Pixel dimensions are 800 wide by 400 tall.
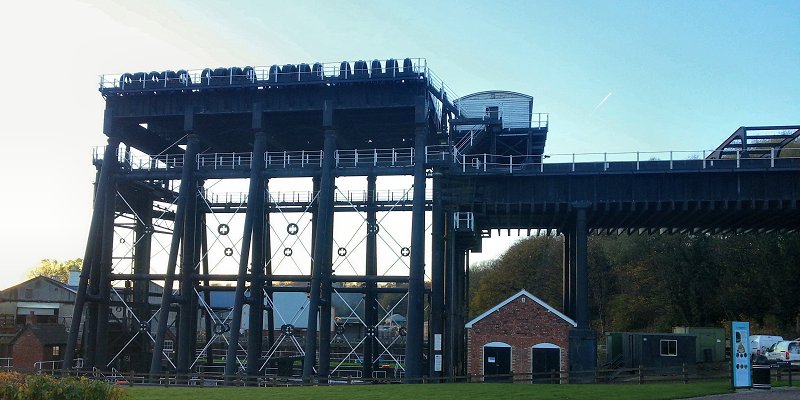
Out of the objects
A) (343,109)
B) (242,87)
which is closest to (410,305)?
(343,109)

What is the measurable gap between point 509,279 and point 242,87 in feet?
186

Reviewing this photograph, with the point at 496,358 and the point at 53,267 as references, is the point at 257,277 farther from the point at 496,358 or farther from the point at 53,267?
the point at 53,267

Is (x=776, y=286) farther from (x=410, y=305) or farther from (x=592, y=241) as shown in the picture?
(x=410, y=305)

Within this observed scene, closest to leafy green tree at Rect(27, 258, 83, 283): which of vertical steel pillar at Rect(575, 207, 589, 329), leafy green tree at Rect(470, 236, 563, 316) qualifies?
leafy green tree at Rect(470, 236, 563, 316)

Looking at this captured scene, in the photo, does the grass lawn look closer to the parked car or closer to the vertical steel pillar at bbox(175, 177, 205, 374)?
the vertical steel pillar at bbox(175, 177, 205, 374)

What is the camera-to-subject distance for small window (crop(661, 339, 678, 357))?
46594 mm

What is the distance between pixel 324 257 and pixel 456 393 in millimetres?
16023

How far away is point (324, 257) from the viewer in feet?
138

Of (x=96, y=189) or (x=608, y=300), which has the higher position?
(x=96, y=189)

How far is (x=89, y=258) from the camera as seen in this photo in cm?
4497

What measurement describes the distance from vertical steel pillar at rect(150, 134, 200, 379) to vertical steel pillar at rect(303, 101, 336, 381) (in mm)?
8087

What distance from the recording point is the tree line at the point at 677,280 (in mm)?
67938

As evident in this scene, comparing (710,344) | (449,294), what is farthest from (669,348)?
(449,294)

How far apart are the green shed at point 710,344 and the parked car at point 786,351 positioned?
4.05 m
